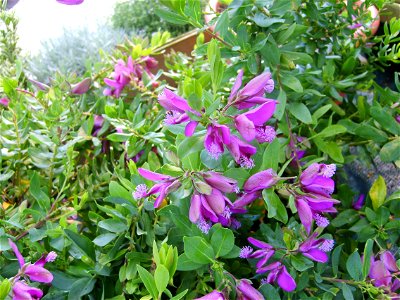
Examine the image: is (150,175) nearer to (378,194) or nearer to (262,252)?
(262,252)

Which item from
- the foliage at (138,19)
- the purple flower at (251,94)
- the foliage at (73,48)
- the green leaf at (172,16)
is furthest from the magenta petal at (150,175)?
the foliage at (138,19)

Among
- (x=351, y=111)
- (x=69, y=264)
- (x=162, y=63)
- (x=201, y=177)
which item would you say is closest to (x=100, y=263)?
(x=69, y=264)

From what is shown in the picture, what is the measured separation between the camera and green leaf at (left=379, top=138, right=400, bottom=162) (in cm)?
61

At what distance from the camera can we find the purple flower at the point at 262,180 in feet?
1.55

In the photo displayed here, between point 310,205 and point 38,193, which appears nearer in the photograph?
point 310,205

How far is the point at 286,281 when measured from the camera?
1.62 ft

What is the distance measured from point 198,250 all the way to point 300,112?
254mm

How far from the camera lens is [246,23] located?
0.62 m

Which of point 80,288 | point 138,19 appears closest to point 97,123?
point 80,288

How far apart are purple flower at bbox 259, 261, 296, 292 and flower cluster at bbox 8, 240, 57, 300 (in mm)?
230

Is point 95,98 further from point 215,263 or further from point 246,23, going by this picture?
point 215,263

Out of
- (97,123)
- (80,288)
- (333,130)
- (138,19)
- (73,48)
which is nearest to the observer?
(80,288)

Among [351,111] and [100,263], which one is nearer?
[100,263]

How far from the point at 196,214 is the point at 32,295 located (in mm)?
194
